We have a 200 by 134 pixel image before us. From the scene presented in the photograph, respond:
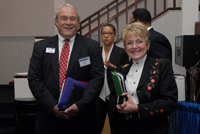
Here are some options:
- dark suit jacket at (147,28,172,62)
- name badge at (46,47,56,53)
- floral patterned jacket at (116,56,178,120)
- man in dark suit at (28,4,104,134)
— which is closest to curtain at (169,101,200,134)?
dark suit jacket at (147,28,172,62)

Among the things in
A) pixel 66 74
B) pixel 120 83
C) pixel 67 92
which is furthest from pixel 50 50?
pixel 120 83

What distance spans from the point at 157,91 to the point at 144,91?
84mm

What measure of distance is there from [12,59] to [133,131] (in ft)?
19.5

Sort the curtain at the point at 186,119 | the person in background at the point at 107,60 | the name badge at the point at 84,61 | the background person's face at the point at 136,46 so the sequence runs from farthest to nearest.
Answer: the person in background at the point at 107,60 < the curtain at the point at 186,119 < the name badge at the point at 84,61 < the background person's face at the point at 136,46

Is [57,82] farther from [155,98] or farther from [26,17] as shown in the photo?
[26,17]

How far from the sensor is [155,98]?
148 centimetres

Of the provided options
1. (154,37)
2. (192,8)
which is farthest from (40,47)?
(192,8)

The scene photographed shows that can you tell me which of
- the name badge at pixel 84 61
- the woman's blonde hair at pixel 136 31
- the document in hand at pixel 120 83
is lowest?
the document in hand at pixel 120 83

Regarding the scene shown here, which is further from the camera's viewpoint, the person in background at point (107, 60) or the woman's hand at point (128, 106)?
the person in background at point (107, 60)

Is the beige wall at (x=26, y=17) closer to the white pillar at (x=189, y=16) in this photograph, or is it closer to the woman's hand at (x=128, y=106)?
the white pillar at (x=189, y=16)

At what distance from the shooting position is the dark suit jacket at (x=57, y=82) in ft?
5.62

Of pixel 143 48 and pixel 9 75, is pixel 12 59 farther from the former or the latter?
pixel 143 48

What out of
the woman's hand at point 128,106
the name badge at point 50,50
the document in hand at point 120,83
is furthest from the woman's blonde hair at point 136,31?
the name badge at point 50,50

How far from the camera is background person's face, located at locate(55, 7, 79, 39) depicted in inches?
69.9
